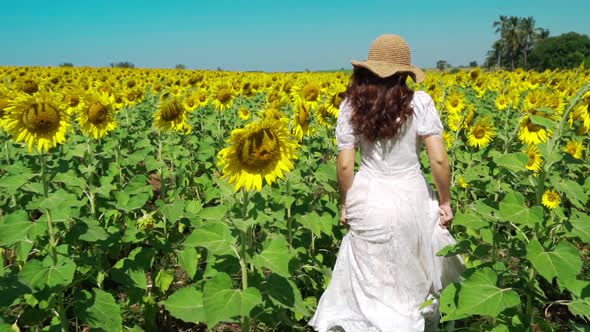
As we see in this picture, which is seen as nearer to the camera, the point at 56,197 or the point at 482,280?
the point at 482,280

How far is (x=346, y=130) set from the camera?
Answer: 2693 mm

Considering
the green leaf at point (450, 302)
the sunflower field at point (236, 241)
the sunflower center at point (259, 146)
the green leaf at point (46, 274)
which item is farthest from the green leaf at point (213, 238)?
the green leaf at point (450, 302)

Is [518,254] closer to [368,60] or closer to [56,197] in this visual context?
[368,60]

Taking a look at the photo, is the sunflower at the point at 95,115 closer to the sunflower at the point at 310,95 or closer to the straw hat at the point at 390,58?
the sunflower at the point at 310,95

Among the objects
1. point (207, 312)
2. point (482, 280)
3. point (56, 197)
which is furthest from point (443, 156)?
point (56, 197)

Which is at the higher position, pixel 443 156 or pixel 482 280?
pixel 443 156

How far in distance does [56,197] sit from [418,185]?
1.99 meters

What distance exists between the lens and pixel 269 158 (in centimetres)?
226

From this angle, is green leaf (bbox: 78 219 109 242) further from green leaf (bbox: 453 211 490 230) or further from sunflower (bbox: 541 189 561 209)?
sunflower (bbox: 541 189 561 209)

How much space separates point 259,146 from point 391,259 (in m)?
1.00

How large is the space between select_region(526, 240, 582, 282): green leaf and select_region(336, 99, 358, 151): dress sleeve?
42.3 inches

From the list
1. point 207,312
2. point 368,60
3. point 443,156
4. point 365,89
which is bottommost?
point 207,312

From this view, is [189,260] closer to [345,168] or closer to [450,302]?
[345,168]

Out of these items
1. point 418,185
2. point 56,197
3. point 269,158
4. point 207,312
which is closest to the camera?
point 207,312
